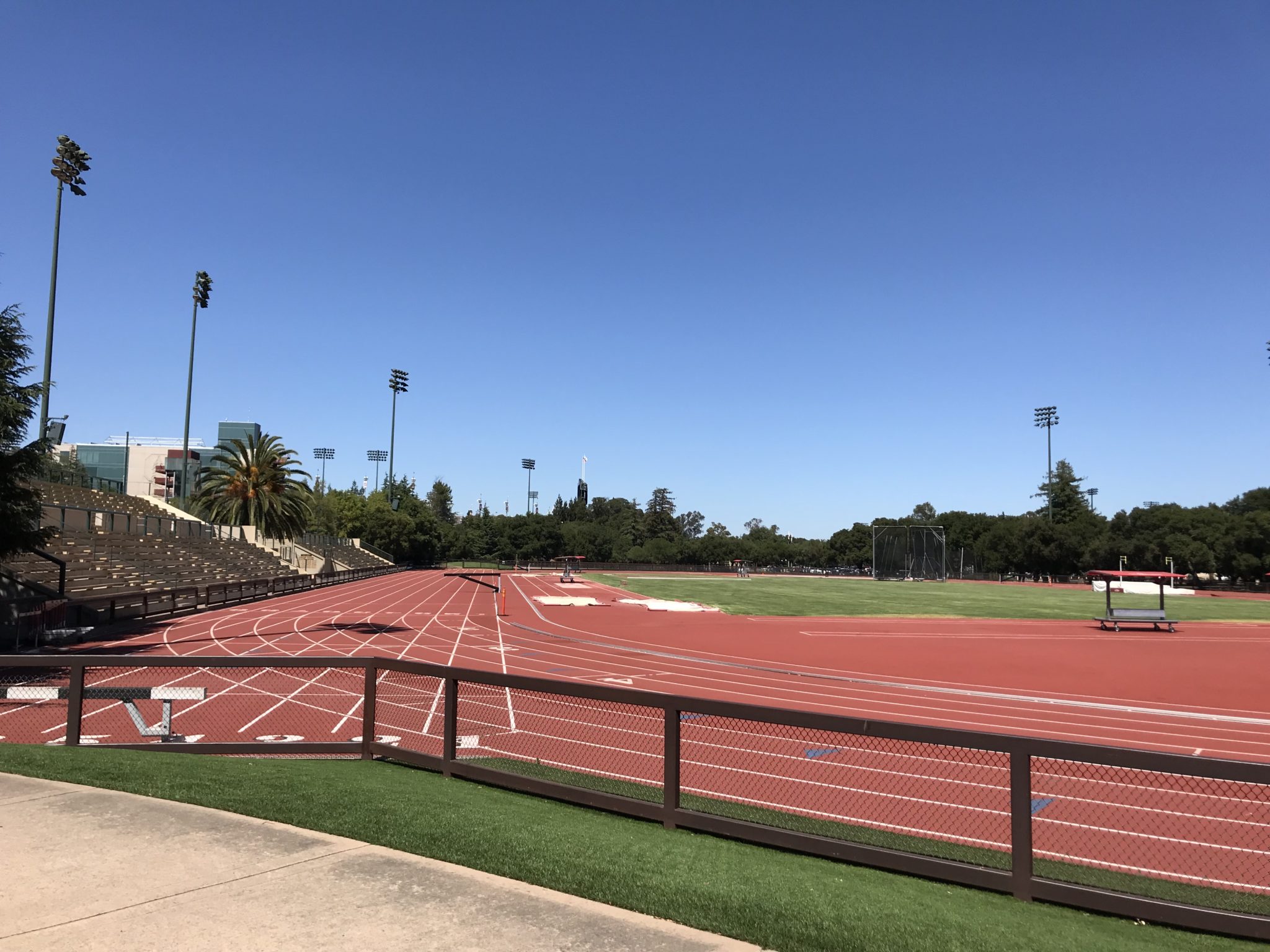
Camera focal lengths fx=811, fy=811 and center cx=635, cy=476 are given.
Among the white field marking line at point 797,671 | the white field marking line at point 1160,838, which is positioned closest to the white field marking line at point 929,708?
the white field marking line at point 797,671

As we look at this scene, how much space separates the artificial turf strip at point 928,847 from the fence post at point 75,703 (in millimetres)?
4915

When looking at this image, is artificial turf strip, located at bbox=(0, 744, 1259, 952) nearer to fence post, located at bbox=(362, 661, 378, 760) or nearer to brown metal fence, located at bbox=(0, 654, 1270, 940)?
brown metal fence, located at bbox=(0, 654, 1270, 940)

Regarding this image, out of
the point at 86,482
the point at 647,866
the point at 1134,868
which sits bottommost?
the point at 1134,868

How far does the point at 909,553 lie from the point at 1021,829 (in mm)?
96662

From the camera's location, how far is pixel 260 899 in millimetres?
4816

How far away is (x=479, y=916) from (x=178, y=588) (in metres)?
34.6

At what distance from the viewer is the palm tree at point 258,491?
58.2 meters

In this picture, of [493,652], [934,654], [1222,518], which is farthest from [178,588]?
[1222,518]

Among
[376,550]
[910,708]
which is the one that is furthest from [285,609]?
[376,550]

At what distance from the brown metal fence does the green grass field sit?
3072 centimetres

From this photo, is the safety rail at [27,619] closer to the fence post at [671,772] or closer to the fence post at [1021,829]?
the fence post at [671,772]

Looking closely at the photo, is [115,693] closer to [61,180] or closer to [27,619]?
[27,619]

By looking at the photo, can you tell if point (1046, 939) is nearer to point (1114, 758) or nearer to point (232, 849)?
point (1114, 758)

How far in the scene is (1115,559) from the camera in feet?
328
